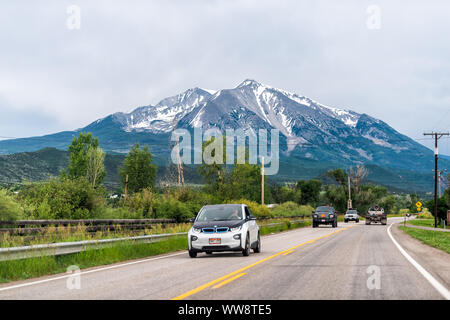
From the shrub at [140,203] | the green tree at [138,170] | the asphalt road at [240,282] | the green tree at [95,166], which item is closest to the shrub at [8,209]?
the asphalt road at [240,282]

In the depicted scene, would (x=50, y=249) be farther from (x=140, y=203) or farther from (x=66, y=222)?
(x=140, y=203)

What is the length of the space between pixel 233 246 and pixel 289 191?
135 metres

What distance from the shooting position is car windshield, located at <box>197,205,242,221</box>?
18500mm

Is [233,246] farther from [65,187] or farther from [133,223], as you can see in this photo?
[65,187]

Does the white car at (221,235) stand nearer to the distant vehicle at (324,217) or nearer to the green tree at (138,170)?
the distant vehicle at (324,217)

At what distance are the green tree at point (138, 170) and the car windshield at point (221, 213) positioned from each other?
84.7 m

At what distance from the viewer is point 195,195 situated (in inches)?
1645

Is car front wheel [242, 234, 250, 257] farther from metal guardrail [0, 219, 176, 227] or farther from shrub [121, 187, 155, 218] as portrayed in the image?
shrub [121, 187, 155, 218]

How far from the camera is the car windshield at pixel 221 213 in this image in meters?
18.5

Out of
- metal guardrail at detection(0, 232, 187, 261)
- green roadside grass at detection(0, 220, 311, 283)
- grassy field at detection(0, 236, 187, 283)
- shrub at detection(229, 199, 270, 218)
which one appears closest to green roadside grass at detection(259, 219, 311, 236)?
shrub at detection(229, 199, 270, 218)

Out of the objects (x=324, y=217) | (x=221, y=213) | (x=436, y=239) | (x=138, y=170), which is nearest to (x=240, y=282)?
(x=221, y=213)

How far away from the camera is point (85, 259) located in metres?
15.2
